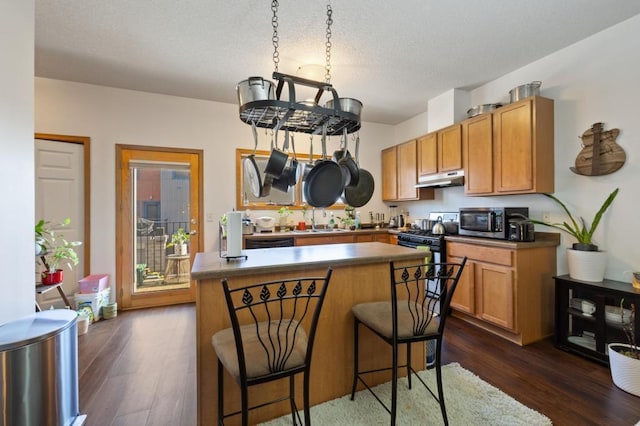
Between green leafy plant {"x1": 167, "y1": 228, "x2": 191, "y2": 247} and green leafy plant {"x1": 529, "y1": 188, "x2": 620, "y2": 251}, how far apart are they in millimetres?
4236

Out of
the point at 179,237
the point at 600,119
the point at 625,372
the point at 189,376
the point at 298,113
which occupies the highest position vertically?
the point at 600,119

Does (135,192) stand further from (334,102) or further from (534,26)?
(534,26)

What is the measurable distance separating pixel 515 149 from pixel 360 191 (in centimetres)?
199

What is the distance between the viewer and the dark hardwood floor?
5.79 feet

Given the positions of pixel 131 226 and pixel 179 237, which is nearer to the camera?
pixel 131 226

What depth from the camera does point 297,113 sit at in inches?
67.1

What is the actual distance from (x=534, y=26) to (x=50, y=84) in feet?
17.1

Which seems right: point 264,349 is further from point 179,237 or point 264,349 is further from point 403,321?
point 179,237

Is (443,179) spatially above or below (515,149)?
below

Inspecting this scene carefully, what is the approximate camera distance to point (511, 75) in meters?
3.28

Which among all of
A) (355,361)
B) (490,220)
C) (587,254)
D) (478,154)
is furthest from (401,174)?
(355,361)

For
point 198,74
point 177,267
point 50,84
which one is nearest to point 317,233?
point 177,267

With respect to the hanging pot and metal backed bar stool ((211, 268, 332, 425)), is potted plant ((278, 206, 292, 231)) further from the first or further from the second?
metal backed bar stool ((211, 268, 332, 425))

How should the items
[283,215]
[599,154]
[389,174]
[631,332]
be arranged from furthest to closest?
[389,174], [283,215], [599,154], [631,332]
